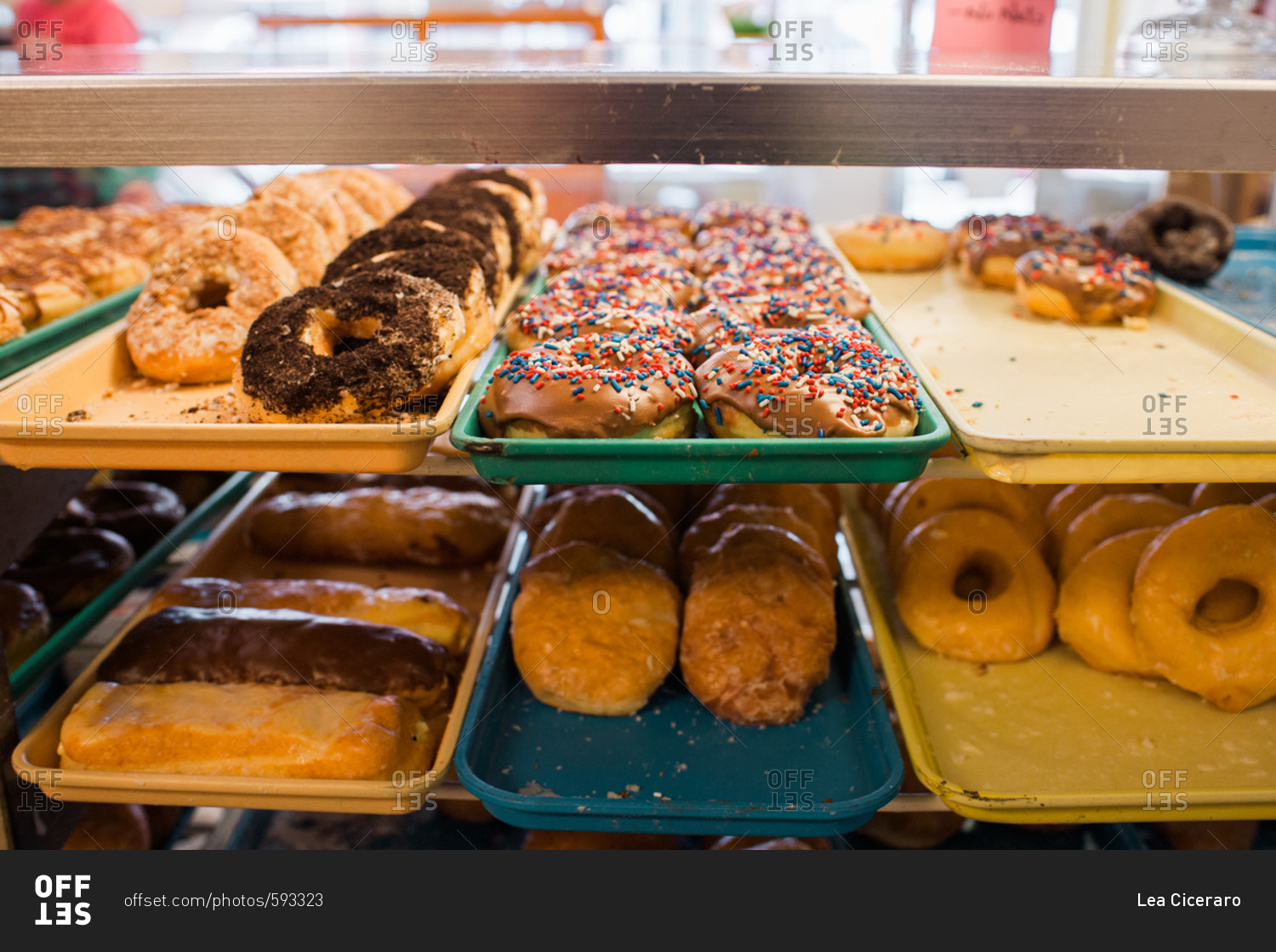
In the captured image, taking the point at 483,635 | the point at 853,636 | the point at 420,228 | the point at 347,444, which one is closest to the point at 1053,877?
the point at 853,636

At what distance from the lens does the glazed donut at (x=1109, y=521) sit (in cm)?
213

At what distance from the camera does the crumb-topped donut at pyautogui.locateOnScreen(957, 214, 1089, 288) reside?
2637 millimetres

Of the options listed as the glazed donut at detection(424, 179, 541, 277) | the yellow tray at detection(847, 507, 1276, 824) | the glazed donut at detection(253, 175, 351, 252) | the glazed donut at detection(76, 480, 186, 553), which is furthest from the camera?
the glazed donut at detection(76, 480, 186, 553)

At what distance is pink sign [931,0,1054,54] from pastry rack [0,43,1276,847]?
1.32ft

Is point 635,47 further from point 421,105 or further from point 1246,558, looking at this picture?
point 1246,558

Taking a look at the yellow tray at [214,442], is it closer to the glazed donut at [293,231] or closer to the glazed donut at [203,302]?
the glazed donut at [203,302]

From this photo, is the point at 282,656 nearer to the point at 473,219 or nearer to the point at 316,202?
the point at 473,219

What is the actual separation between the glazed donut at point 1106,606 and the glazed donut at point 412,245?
160 cm

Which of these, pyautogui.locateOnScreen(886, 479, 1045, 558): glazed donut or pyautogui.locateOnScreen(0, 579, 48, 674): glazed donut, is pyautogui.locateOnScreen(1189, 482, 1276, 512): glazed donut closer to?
pyautogui.locateOnScreen(886, 479, 1045, 558): glazed donut

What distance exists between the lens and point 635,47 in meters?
2.09

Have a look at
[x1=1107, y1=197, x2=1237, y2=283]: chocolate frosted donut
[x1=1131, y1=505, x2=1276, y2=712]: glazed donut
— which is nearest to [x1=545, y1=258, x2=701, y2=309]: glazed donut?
[x1=1131, y1=505, x2=1276, y2=712]: glazed donut

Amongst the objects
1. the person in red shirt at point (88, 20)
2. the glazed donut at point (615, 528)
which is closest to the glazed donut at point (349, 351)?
the glazed donut at point (615, 528)

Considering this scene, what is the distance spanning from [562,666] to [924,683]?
0.82m

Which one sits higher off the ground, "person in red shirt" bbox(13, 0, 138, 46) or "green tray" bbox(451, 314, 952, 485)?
"person in red shirt" bbox(13, 0, 138, 46)
